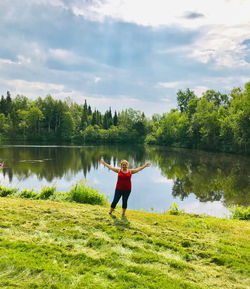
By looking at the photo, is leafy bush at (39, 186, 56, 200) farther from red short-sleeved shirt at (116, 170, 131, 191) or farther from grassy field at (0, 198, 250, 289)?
red short-sleeved shirt at (116, 170, 131, 191)

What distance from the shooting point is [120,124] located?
9644 centimetres

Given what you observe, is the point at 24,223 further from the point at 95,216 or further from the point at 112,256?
the point at 112,256

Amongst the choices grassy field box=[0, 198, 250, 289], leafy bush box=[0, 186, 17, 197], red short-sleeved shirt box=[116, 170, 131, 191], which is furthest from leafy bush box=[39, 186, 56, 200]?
red short-sleeved shirt box=[116, 170, 131, 191]

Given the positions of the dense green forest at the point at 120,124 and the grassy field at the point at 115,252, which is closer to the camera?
the grassy field at the point at 115,252

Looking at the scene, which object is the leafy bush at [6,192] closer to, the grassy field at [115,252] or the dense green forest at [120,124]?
the grassy field at [115,252]

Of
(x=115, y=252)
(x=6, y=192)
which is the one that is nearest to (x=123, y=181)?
(x=115, y=252)

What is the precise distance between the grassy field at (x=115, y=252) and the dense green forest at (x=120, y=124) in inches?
2229

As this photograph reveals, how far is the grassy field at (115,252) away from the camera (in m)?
3.93

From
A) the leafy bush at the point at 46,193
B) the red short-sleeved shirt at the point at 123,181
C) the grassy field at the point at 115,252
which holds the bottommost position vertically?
the leafy bush at the point at 46,193

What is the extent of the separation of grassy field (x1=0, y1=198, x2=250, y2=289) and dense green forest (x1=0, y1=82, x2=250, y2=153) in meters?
56.6

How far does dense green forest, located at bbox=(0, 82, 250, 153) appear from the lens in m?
63.0

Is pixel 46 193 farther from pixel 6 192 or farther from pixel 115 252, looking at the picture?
pixel 115 252

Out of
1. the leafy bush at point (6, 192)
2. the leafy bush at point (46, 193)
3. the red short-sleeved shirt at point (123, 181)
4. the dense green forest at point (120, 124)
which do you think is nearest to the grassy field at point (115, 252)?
the red short-sleeved shirt at point (123, 181)

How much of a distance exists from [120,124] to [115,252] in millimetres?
92205
